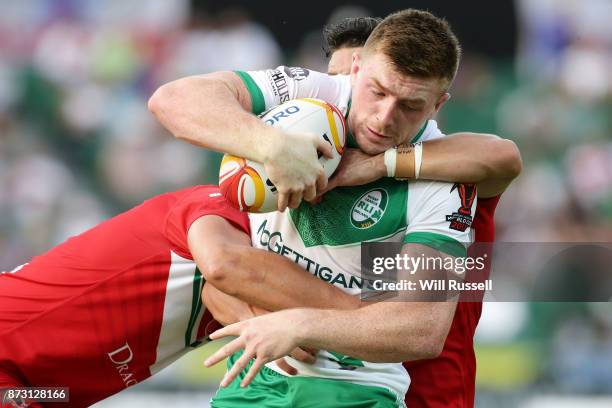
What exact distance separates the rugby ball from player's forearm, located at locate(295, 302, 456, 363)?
18.0 inches

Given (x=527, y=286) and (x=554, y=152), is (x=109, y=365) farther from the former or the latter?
(x=554, y=152)

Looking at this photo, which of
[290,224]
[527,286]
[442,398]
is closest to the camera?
[290,224]

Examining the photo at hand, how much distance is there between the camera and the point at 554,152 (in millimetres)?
10742

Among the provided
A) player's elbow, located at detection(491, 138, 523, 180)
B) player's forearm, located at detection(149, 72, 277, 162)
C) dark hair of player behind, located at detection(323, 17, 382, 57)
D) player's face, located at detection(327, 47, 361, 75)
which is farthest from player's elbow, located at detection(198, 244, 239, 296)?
dark hair of player behind, located at detection(323, 17, 382, 57)

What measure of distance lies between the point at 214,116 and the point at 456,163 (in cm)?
106

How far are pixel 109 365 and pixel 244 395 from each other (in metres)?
0.64

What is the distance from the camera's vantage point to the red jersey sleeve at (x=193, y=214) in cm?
443

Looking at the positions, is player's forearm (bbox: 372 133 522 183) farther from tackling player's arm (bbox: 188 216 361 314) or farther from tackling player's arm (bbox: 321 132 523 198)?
tackling player's arm (bbox: 188 216 361 314)

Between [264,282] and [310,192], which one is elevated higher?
[310,192]

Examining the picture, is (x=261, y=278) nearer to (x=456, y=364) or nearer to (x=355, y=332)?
(x=355, y=332)

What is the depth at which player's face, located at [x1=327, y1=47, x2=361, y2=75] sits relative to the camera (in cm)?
540

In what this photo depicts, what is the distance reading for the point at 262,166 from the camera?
147 inches

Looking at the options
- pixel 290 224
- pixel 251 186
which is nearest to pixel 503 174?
pixel 290 224

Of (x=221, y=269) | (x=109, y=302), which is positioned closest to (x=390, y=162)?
(x=221, y=269)
